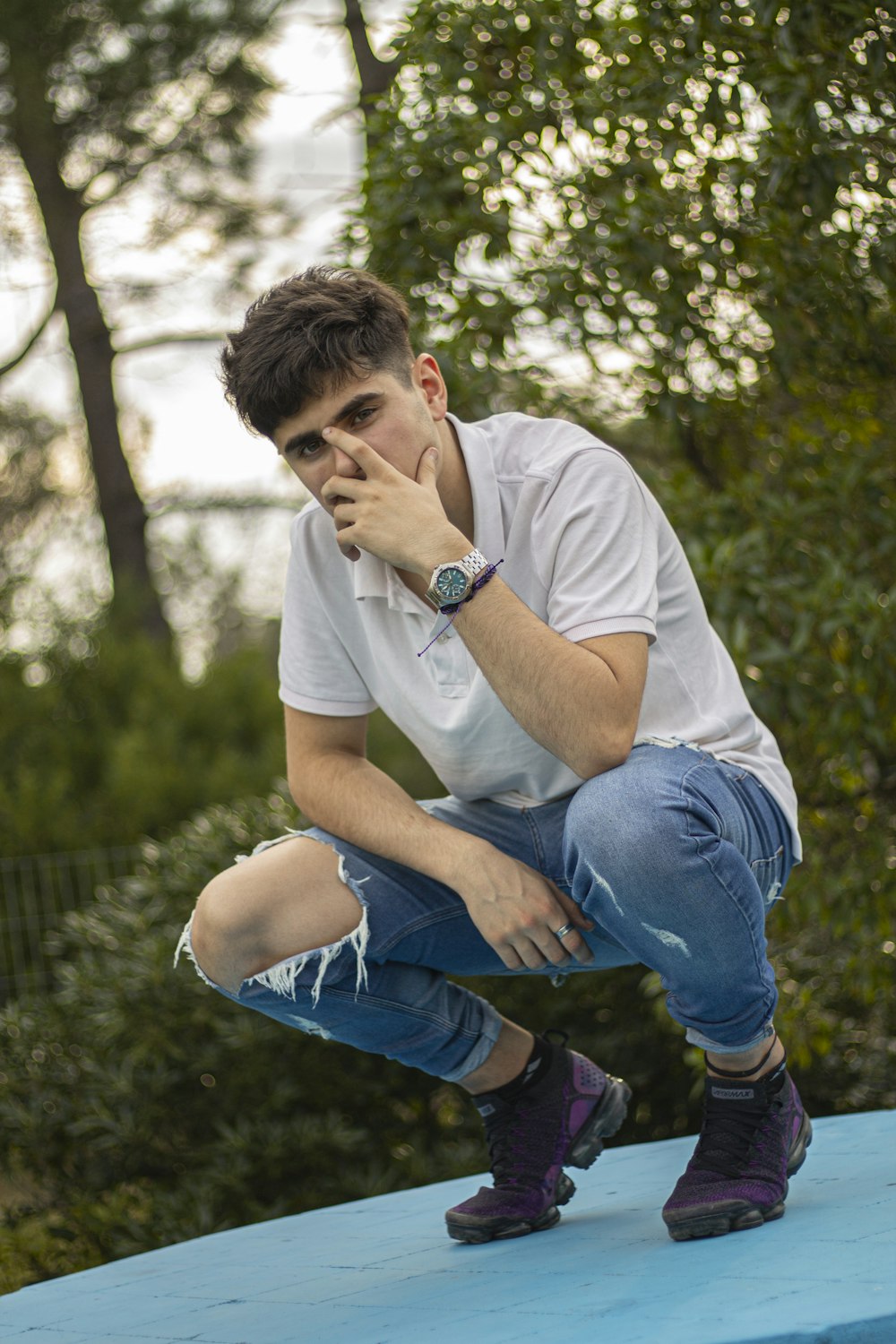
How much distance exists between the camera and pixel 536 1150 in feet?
7.23

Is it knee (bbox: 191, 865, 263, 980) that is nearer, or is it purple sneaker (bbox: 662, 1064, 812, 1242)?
purple sneaker (bbox: 662, 1064, 812, 1242)

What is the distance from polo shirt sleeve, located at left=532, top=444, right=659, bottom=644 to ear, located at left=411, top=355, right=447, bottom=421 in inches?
8.8

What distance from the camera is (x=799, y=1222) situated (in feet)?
6.15

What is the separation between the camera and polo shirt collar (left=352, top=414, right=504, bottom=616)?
2.16m

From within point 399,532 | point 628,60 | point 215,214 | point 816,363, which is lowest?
point 215,214

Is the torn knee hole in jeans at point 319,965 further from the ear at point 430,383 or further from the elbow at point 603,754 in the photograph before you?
the ear at point 430,383

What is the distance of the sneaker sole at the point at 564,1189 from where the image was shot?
2.20 meters

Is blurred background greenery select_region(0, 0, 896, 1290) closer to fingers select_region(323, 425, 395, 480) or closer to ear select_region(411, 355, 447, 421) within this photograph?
ear select_region(411, 355, 447, 421)

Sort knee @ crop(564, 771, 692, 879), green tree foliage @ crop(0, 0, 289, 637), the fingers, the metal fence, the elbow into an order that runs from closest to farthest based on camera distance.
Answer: knee @ crop(564, 771, 692, 879), the elbow, the fingers, the metal fence, green tree foliage @ crop(0, 0, 289, 637)

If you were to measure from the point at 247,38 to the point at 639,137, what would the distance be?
264 inches

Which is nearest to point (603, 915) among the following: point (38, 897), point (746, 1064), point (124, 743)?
point (746, 1064)

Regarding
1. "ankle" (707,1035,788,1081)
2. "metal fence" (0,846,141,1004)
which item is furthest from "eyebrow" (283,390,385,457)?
"metal fence" (0,846,141,1004)

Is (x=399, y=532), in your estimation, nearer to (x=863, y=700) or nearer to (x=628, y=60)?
(x=863, y=700)

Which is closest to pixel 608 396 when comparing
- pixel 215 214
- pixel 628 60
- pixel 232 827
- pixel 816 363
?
pixel 816 363
